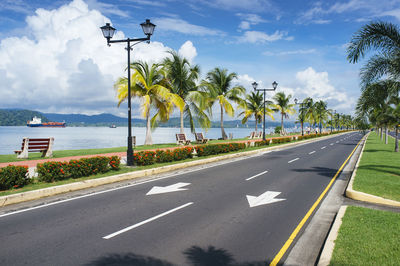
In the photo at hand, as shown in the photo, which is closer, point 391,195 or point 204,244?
point 204,244

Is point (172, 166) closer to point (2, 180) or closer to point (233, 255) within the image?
point (2, 180)

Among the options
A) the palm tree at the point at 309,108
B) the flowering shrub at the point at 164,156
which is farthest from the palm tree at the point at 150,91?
the palm tree at the point at 309,108

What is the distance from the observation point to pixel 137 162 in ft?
44.0

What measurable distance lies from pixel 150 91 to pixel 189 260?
67.9 feet

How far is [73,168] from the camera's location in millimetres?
10102

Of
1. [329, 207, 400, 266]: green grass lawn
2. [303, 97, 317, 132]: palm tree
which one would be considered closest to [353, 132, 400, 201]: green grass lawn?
[329, 207, 400, 266]: green grass lawn

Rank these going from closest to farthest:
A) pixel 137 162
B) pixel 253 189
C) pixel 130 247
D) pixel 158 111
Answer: pixel 130 247 < pixel 253 189 < pixel 137 162 < pixel 158 111

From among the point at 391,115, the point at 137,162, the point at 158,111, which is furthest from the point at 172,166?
the point at 391,115

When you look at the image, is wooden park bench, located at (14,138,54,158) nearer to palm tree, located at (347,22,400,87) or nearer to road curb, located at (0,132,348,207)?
road curb, located at (0,132,348,207)

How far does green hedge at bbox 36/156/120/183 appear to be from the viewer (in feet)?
30.6

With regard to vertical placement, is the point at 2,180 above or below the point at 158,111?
below

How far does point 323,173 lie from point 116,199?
9.32 metres

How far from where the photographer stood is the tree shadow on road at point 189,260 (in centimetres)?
418

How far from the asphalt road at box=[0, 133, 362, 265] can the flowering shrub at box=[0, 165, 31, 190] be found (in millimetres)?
2057
